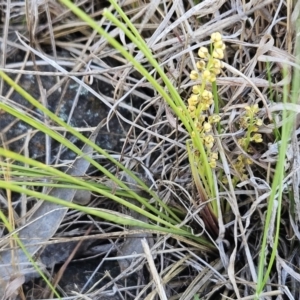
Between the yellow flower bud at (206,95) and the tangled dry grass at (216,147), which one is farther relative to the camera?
the tangled dry grass at (216,147)

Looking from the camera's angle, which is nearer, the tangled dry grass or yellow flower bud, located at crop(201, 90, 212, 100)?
yellow flower bud, located at crop(201, 90, 212, 100)

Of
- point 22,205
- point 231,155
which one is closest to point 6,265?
point 22,205

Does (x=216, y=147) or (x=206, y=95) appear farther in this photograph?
(x=216, y=147)

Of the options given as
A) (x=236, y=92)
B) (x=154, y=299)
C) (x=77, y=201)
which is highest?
(x=236, y=92)

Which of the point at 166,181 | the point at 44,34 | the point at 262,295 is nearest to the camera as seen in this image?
the point at 262,295

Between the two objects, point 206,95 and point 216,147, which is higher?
point 206,95

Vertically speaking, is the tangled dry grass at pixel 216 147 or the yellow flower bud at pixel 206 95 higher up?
the yellow flower bud at pixel 206 95

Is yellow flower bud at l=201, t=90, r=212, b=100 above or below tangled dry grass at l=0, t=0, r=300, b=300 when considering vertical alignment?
above

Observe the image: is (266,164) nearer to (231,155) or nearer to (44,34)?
(231,155)
